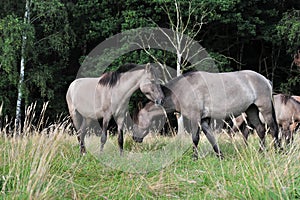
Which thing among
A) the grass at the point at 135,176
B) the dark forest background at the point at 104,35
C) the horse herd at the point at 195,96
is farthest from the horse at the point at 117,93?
the dark forest background at the point at 104,35

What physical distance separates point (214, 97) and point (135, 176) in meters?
2.39

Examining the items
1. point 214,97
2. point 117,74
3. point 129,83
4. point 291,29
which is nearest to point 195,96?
point 214,97

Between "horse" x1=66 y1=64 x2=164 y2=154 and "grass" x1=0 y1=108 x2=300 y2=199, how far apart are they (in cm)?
77

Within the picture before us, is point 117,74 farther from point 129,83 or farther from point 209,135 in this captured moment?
point 209,135

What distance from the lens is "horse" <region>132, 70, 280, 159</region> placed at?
22.2ft

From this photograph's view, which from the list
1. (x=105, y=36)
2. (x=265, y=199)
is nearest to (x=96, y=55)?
(x=105, y=36)

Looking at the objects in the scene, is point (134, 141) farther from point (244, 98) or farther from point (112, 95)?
point (244, 98)

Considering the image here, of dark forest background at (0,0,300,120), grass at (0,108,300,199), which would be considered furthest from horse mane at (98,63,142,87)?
dark forest background at (0,0,300,120)


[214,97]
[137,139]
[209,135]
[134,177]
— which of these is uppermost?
[214,97]

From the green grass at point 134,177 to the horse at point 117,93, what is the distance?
3.04ft

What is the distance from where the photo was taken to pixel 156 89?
22.5 feet

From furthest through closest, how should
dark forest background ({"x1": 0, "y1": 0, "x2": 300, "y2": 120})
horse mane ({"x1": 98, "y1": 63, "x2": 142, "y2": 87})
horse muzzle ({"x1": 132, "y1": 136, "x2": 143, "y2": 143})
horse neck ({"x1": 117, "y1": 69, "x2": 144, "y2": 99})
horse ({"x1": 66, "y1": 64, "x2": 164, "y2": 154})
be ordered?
dark forest background ({"x1": 0, "y1": 0, "x2": 300, "y2": 120}) → horse muzzle ({"x1": 132, "y1": 136, "x2": 143, "y2": 143}) → horse mane ({"x1": 98, "y1": 63, "x2": 142, "y2": 87}) → horse neck ({"x1": 117, "y1": 69, "x2": 144, "y2": 99}) → horse ({"x1": 66, "y1": 64, "x2": 164, "y2": 154})

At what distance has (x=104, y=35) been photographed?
67.4 ft

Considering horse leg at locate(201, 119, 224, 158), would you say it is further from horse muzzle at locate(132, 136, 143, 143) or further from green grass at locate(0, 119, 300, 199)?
horse muzzle at locate(132, 136, 143, 143)
